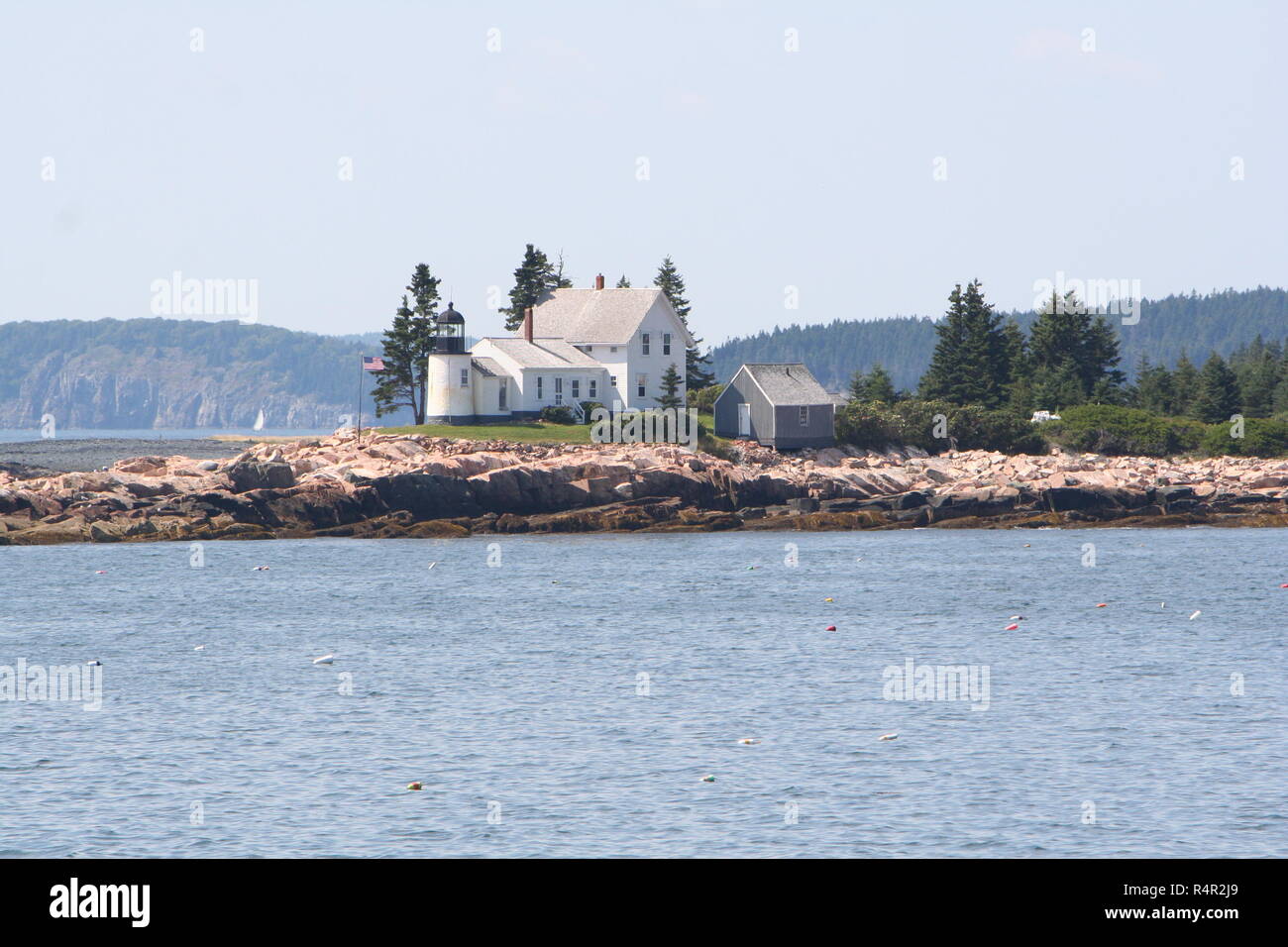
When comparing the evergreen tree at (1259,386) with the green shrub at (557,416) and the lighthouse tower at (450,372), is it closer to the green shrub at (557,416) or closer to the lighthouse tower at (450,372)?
the green shrub at (557,416)

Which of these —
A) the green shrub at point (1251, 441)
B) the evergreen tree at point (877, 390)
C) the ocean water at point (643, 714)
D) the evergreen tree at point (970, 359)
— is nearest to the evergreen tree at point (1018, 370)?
the evergreen tree at point (970, 359)

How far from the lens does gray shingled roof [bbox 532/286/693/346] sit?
89.1 meters

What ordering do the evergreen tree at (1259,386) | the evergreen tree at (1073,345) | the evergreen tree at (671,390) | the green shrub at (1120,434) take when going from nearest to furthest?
the evergreen tree at (671,390) → the green shrub at (1120,434) → the evergreen tree at (1073,345) → the evergreen tree at (1259,386)

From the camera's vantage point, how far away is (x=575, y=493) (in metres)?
73.9

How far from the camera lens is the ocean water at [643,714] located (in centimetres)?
2245

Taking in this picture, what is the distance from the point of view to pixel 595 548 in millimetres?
68375

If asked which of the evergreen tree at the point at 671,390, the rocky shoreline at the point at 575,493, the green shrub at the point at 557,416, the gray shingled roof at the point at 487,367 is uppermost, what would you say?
the gray shingled roof at the point at 487,367

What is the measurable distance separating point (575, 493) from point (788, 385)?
59.7ft

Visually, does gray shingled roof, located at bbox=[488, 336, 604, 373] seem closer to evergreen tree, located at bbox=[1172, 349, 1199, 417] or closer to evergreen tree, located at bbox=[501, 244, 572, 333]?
evergreen tree, located at bbox=[501, 244, 572, 333]

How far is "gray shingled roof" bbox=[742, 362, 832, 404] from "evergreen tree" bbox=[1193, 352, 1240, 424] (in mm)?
32244

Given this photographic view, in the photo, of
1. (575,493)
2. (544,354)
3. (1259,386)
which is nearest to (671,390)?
(544,354)

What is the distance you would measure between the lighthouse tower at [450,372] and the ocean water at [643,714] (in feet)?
75.7
